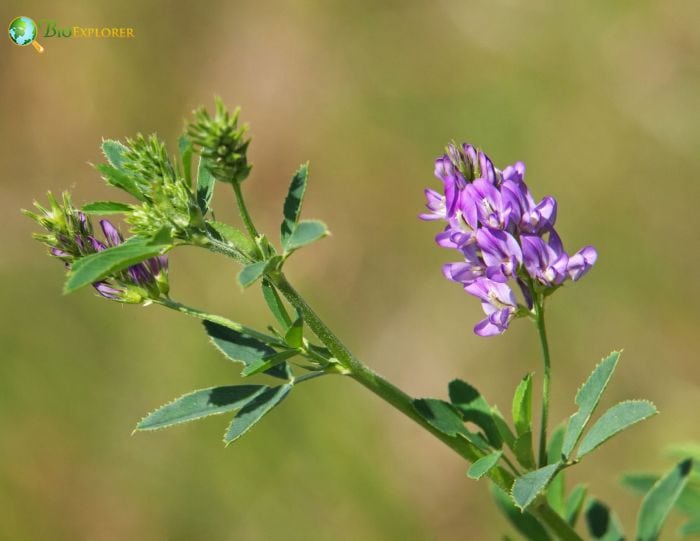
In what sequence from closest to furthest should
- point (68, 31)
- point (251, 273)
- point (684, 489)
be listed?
point (251, 273), point (684, 489), point (68, 31)

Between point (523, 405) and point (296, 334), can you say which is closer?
point (296, 334)

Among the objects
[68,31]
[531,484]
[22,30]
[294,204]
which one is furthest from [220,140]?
[68,31]

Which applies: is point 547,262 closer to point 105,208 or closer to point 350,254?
point 105,208

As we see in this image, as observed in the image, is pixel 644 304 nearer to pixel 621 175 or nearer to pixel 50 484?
pixel 621 175

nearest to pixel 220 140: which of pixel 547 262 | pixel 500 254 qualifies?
pixel 500 254

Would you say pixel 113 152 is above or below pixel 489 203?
above

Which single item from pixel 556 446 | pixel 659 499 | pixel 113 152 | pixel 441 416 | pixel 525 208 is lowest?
pixel 659 499

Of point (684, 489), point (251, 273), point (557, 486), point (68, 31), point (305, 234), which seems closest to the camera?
point (251, 273)

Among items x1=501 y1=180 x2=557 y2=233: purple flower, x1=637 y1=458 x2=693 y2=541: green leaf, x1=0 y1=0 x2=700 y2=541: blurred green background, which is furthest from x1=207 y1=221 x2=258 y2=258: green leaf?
x1=0 y1=0 x2=700 y2=541: blurred green background

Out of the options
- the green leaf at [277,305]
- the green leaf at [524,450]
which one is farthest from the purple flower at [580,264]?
the green leaf at [277,305]
